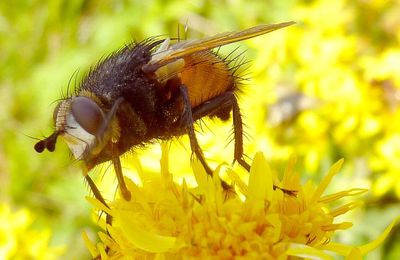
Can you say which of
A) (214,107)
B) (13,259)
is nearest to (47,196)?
(13,259)

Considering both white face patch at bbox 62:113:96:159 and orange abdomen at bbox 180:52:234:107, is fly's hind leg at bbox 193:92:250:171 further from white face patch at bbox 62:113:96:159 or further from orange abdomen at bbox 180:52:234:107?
white face patch at bbox 62:113:96:159

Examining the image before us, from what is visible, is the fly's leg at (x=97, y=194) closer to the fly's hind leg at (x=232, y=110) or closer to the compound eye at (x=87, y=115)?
the compound eye at (x=87, y=115)

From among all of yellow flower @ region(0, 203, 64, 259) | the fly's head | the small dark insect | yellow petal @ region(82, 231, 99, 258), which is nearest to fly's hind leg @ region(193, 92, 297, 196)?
the small dark insect

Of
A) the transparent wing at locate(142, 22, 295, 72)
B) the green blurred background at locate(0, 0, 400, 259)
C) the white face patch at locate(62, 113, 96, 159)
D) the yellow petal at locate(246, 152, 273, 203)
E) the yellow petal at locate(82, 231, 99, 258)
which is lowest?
the yellow petal at locate(82, 231, 99, 258)

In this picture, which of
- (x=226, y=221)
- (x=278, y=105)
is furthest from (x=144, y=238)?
(x=278, y=105)

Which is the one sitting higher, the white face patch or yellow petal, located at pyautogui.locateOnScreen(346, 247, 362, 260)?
the white face patch

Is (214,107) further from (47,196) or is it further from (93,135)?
(47,196)
